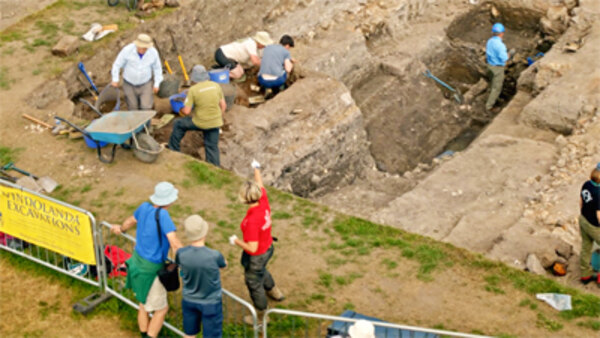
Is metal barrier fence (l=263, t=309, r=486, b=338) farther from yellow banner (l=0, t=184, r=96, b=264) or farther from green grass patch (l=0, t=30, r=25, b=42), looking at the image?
green grass patch (l=0, t=30, r=25, b=42)

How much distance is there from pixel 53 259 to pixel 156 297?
7.59ft

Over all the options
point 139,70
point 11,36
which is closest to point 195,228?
point 139,70

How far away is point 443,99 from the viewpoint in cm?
1803

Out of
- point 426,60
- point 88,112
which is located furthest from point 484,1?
point 88,112

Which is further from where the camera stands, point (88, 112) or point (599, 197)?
point (88, 112)

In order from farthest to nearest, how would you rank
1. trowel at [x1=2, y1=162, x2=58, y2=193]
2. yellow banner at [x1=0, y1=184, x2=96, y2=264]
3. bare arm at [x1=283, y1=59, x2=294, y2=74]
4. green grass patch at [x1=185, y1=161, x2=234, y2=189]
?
bare arm at [x1=283, y1=59, x2=294, y2=74] < green grass patch at [x1=185, y1=161, x2=234, y2=189] < trowel at [x1=2, y1=162, x2=58, y2=193] < yellow banner at [x1=0, y1=184, x2=96, y2=264]

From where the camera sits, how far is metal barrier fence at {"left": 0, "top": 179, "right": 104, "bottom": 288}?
8.63 metres

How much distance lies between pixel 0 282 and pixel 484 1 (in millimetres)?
16133

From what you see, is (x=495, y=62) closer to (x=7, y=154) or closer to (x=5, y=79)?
(x=5, y=79)

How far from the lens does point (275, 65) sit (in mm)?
13961

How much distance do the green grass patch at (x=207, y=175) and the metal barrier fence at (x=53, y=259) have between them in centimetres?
252

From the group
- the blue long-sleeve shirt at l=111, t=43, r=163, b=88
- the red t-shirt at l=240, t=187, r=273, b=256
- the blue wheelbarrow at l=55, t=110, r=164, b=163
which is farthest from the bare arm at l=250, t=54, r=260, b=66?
the red t-shirt at l=240, t=187, r=273, b=256

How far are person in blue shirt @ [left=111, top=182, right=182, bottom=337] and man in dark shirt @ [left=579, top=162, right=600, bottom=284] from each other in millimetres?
5237

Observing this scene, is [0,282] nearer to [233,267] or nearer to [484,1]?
[233,267]
